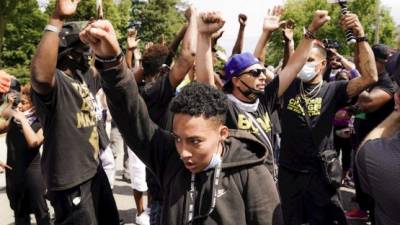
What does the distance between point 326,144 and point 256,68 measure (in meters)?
1.12

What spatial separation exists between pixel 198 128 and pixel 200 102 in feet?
0.37

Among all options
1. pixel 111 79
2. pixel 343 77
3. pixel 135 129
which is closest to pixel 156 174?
pixel 135 129

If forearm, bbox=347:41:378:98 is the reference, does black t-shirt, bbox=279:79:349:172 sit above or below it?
below

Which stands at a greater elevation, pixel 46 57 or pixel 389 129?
pixel 46 57

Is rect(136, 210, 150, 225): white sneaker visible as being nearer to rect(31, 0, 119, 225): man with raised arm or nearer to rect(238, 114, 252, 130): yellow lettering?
rect(31, 0, 119, 225): man with raised arm

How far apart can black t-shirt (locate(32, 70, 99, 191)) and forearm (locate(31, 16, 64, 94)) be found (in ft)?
0.98

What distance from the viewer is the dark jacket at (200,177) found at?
1904 millimetres

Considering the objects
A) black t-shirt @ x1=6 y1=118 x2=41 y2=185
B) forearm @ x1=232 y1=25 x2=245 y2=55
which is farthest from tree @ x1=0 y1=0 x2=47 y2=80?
forearm @ x1=232 y1=25 x2=245 y2=55

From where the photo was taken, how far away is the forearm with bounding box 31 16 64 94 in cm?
252

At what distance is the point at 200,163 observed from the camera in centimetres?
197

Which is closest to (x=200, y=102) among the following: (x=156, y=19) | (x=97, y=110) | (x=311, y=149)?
(x=97, y=110)

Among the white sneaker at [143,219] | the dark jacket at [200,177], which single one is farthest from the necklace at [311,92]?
the white sneaker at [143,219]

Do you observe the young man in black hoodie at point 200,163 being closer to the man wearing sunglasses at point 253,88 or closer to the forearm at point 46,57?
the forearm at point 46,57

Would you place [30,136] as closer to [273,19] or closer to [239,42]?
[239,42]
